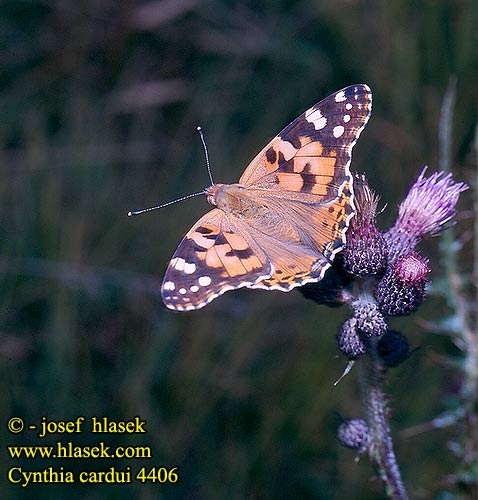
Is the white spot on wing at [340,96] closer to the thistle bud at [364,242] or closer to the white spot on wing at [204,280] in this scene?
the thistle bud at [364,242]

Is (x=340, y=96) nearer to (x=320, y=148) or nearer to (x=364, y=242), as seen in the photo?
(x=320, y=148)

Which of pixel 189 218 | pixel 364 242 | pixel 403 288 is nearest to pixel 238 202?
pixel 364 242

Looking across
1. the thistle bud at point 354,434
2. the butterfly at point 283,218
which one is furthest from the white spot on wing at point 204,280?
the thistle bud at point 354,434

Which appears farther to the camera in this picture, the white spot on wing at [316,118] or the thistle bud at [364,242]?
the white spot on wing at [316,118]

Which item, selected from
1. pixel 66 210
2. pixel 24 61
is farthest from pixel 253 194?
pixel 24 61

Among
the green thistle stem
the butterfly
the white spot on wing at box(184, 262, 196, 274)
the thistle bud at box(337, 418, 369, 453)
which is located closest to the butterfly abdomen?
the butterfly

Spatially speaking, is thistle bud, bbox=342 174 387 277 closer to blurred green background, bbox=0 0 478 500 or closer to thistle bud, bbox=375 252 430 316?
thistle bud, bbox=375 252 430 316
